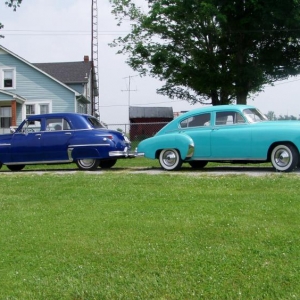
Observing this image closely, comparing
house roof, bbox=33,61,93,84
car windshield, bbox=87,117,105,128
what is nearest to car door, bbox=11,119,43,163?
car windshield, bbox=87,117,105,128

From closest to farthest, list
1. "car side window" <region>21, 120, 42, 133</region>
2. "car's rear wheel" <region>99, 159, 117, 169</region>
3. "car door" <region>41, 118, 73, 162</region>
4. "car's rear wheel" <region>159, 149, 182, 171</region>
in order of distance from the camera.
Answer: "car's rear wheel" <region>159, 149, 182, 171</region>
"car door" <region>41, 118, 73, 162</region>
"car side window" <region>21, 120, 42, 133</region>
"car's rear wheel" <region>99, 159, 117, 169</region>

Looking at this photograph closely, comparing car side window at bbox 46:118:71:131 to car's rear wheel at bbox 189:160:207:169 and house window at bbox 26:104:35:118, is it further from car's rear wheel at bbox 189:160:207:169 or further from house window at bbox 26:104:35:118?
house window at bbox 26:104:35:118

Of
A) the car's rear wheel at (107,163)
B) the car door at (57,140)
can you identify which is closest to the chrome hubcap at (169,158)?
the car's rear wheel at (107,163)

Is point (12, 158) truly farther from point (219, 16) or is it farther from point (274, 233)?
point (219, 16)

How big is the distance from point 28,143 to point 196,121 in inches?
180

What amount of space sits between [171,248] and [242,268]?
87cm

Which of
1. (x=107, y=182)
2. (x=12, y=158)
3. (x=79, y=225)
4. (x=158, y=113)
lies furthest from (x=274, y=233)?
(x=158, y=113)

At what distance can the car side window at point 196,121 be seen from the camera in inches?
528

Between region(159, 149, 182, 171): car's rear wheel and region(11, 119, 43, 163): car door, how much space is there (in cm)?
345

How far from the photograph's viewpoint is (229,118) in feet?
42.8

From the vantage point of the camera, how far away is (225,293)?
4.85 m

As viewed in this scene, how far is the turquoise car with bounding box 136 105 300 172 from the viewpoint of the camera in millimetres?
11883

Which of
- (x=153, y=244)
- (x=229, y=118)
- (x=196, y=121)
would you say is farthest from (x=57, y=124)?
(x=153, y=244)

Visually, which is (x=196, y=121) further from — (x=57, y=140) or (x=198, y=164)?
(x=57, y=140)
